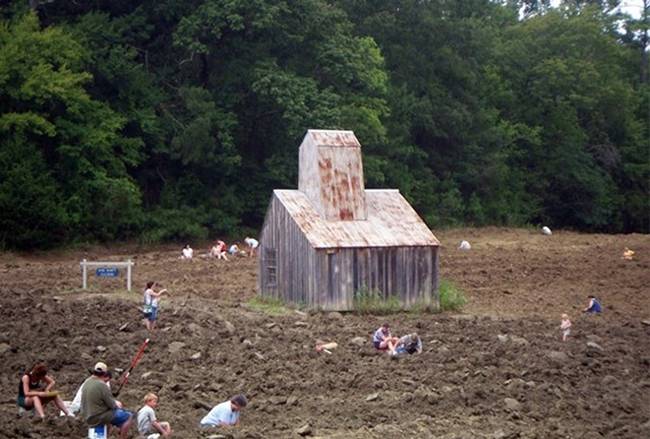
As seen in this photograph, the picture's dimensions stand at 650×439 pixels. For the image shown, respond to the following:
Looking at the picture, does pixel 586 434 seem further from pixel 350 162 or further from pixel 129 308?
pixel 350 162

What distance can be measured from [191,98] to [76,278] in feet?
54.3

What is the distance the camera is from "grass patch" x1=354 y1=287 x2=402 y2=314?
114 ft

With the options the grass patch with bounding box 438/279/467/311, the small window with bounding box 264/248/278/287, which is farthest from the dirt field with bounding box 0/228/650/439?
the small window with bounding box 264/248/278/287

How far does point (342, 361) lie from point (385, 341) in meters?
1.77

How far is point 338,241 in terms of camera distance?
34.8 metres

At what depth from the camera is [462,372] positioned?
23.9m

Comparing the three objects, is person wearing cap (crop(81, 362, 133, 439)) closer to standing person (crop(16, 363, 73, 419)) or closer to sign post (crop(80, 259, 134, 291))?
standing person (crop(16, 363, 73, 419))

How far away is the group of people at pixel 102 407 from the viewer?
18047 mm

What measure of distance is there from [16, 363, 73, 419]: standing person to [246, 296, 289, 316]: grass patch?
1374 cm

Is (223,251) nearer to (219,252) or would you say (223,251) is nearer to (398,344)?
(219,252)

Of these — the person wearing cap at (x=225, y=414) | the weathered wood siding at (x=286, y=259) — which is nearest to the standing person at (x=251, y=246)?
the weathered wood siding at (x=286, y=259)

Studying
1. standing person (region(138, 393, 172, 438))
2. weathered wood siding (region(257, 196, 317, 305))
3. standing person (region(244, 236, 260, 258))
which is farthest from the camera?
standing person (region(244, 236, 260, 258))

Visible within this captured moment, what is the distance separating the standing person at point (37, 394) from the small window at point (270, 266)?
17.1 meters

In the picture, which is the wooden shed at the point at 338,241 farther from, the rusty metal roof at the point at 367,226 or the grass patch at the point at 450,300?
the grass patch at the point at 450,300
